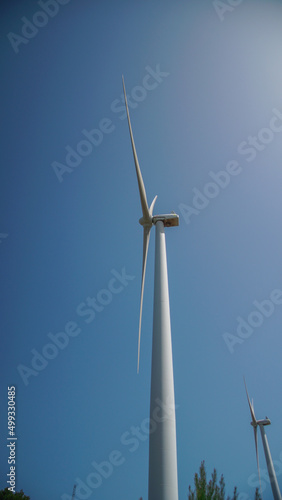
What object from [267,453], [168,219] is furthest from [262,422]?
[168,219]

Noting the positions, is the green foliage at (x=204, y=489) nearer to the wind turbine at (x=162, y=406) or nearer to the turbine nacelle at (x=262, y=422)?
the wind turbine at (x=162, y=406)

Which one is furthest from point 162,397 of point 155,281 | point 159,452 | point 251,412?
point 251,412

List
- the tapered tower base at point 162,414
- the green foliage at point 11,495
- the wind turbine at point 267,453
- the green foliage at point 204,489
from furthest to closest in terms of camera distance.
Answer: the green foliage at point 11,495
the wind turbine at point 267,453
the green foliage at point 204,489
the tapered tower base at point 162,414

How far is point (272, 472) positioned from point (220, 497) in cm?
1414

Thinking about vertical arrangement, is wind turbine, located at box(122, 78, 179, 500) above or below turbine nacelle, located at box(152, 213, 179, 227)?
below

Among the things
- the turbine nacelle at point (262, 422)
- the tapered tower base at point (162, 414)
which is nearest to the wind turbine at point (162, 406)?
the tapered tower base at point (162, 414)

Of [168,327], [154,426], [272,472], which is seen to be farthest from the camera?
[272,472]

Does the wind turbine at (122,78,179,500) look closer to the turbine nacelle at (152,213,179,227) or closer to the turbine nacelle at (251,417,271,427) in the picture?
the turbine nacelle at (152,213,179,227)

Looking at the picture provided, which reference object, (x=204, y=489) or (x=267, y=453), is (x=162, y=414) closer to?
(x=204, y=489)

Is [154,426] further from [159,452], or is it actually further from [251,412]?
[251,412]

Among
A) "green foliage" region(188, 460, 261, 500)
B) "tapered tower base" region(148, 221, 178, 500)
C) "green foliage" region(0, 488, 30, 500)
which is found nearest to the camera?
"tapered tower base" region(148, 221, 178, 500)

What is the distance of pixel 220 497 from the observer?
44.4 feet

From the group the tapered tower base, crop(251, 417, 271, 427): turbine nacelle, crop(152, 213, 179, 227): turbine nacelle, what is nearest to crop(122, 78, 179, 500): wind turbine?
the tapered tower base

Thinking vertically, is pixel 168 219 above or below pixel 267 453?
above
